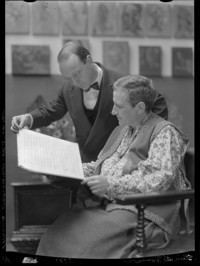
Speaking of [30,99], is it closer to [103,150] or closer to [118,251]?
[103,150]

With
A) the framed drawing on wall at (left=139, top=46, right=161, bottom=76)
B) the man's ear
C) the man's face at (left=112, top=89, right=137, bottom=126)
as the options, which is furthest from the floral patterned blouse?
the man's ear

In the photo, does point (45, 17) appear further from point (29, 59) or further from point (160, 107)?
point (160, 107)

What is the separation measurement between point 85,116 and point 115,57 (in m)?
0.22

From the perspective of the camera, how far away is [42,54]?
4.54ft

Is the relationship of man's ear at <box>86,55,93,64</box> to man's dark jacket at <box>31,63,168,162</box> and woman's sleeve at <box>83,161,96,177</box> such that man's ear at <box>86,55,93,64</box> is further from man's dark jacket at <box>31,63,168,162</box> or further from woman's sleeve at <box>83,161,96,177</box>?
woman's sleeve at <box>83,161,96,177</box>

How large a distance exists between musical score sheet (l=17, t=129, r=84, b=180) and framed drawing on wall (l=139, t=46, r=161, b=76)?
34 centimetres

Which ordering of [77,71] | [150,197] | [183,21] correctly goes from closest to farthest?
[150,197], [77,71], [183,21]

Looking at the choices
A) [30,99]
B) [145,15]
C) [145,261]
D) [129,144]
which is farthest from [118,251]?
[145,15]

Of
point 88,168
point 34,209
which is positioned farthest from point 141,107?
point 34,209

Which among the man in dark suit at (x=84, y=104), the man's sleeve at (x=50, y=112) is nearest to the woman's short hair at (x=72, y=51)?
the man in dark suit at (x=84, y=104)

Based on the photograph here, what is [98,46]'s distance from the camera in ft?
4.58

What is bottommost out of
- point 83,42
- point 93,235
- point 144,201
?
point 93,235

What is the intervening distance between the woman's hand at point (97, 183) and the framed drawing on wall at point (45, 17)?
50 centimetres
